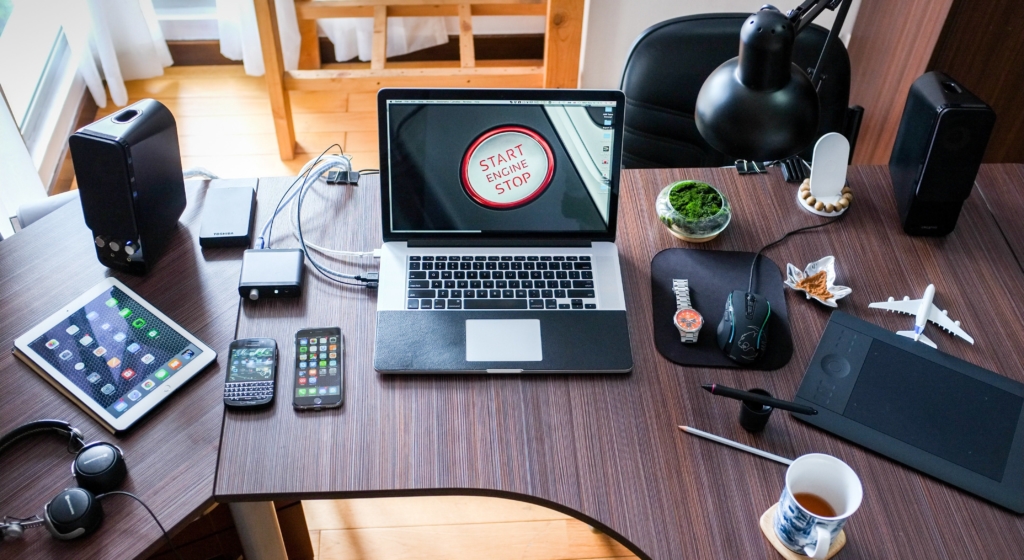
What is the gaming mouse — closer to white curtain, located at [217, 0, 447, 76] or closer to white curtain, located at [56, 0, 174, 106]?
white curtain, located at [217, 0, 447, 76]

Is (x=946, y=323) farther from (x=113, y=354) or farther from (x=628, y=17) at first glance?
(x=628, y=17)

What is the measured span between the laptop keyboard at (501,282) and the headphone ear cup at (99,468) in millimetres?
416

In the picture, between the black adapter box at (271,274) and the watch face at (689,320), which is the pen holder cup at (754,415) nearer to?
the watch face at (689,320)

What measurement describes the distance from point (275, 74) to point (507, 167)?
144 cm

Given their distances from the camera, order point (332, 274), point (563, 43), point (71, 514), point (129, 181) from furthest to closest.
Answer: point (563, 43), point (332, 274), point (129, 181), point (71, 514)

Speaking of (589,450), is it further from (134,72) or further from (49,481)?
(134,72)

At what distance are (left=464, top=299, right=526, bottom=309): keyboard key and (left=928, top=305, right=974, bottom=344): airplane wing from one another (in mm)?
589

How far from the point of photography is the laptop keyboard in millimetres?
1173

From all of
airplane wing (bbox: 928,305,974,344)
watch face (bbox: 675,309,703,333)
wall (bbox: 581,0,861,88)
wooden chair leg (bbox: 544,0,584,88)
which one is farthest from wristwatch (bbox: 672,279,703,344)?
wall (bbox: 581,0,861,88)

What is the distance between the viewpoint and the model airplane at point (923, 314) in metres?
1.16

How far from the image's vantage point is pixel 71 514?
2.96 feet

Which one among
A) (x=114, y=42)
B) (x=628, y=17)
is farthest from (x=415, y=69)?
(x=114, y=42)

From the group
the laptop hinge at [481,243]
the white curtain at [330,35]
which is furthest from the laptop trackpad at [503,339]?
the white curtain at [330,35]

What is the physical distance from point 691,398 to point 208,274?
28.4 inches
